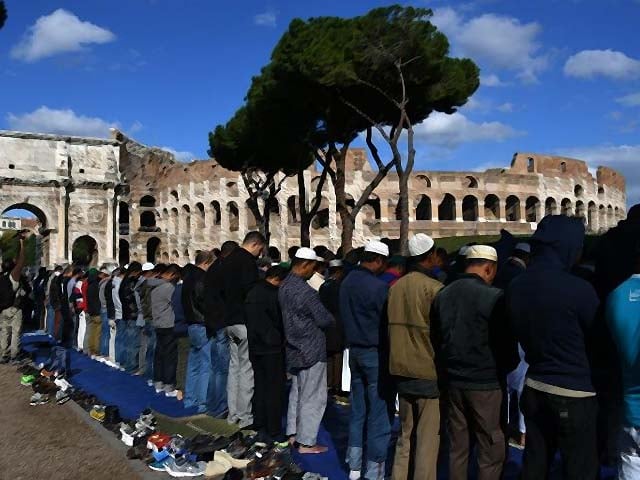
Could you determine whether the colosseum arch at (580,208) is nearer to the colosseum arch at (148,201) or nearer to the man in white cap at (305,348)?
the colosseum arch at (148,201)

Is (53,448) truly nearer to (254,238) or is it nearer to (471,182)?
(254,238)

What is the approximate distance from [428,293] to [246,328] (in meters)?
2.60

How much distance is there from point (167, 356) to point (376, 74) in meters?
10.8

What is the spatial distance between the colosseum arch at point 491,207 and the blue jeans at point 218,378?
37.5 metres

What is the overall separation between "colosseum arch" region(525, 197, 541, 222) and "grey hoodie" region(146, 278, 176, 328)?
127 feet

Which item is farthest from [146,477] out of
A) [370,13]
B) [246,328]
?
[370,13]

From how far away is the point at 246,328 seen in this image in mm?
6199

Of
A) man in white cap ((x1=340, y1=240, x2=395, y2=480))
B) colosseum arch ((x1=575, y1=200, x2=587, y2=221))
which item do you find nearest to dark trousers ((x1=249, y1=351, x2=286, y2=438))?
man in white cap ((x1=340, y1=240, x2=395, y2=480))

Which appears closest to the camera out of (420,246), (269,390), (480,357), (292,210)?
(480,357)

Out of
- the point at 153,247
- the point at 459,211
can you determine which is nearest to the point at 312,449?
the point at 459,211

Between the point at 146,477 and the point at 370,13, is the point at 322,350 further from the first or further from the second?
the point at 370,13

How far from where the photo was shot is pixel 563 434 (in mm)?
3182

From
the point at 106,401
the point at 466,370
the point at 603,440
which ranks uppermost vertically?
the point at 466,370

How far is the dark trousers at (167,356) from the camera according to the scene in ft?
27.3
